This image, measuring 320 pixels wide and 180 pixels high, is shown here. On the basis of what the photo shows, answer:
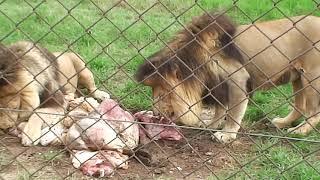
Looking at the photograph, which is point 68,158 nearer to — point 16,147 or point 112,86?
point 16,147

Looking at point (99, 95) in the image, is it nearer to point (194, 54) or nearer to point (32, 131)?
point (32, 131)

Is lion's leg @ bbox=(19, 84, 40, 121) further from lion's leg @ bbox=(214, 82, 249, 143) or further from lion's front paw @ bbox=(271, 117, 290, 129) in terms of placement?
lion's front paw @ bbox=(271, 117, 290, 129)

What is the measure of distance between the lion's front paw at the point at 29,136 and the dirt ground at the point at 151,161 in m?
0.05

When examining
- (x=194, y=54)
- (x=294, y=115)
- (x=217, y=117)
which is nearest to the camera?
(x=194, y=54)

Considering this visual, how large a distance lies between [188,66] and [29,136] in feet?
4.01

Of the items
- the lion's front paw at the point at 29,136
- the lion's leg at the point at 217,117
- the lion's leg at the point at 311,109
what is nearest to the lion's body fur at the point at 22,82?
the lion's front paw at the point at 29,136

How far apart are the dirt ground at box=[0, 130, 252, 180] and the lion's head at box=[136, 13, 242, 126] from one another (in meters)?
0.26

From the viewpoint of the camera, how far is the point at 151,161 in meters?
4.50

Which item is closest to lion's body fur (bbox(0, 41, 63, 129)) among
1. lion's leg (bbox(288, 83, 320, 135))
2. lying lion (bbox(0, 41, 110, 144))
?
lying lion (bbox(0, 41, 110, 144))

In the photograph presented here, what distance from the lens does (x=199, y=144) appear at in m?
4.98

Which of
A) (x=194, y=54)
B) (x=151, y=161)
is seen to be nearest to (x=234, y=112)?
(x=194, y=54)

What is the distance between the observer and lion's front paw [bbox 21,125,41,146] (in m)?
4.68

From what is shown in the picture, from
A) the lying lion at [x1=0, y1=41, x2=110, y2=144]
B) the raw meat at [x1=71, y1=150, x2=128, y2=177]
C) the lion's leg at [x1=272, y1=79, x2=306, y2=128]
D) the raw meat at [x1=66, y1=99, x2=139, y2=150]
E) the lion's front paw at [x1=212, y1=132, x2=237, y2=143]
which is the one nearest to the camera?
the raw meat at [x1=71, y1=150, x2=128, y2=177]

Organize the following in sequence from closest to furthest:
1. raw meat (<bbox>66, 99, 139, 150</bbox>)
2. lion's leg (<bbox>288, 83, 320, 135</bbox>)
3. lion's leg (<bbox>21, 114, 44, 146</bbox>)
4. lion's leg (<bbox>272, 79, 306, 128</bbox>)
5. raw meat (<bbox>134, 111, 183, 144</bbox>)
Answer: raw meat (<bbox>66, 99, 139, 150</bbox>) < lion's leg (<bbox>21, 114, 44, 146</bbox>) < raw meat (<bbox>134, 111, 183, 144</bbox>) < lion's leg (<bbox>288, 83, 320, 135</bbox>) < lion's leg (<bbox>272, 79, 306, 128</bbox>)
